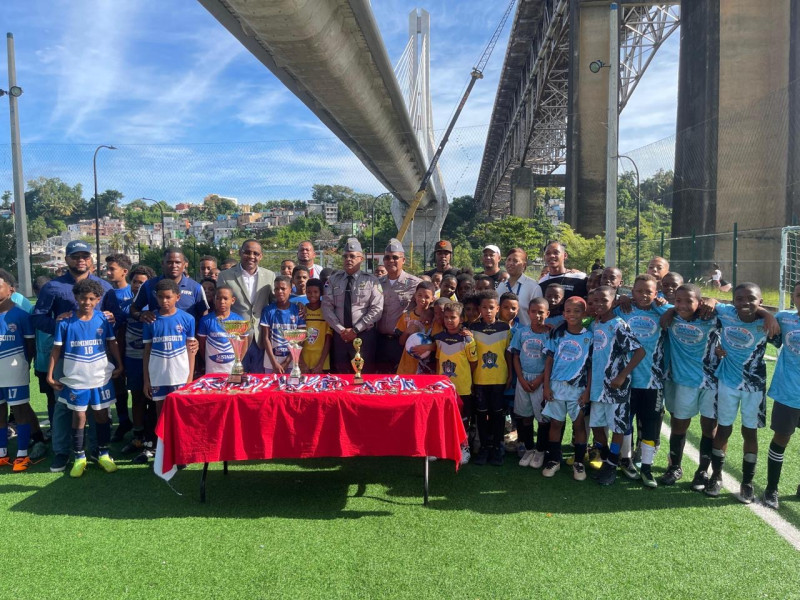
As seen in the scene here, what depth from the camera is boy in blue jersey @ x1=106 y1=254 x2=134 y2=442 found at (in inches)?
188

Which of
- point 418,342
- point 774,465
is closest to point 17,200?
point 418,342

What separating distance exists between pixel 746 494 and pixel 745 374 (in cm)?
80

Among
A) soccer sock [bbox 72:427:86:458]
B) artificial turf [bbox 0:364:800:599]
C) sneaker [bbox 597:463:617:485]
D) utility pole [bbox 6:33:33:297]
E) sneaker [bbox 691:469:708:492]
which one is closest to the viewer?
artificial turf [bbox 0:364:800:599]

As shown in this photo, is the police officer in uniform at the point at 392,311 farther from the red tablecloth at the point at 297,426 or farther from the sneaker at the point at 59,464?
the sneaker at the point at 59,464

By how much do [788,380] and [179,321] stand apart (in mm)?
4335

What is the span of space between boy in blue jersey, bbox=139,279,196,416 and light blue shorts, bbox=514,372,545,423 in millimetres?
2636

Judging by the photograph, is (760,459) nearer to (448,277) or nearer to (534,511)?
(534,511)

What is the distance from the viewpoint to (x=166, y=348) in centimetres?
416

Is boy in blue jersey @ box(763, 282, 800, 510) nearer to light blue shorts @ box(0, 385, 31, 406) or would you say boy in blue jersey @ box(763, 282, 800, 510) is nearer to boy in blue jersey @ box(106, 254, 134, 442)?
boy in blue jersey @ box(106, 254, 134, 442)

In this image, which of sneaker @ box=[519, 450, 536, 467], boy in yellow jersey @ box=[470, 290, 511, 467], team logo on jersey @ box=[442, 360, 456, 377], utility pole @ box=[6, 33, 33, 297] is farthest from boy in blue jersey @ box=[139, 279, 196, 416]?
utility pole @ box=[6, 33, 33, 297]

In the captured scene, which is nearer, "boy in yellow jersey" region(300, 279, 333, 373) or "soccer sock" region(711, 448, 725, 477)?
"soccer sock" region(711, 448, 725, 477)

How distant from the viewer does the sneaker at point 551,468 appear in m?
4.01

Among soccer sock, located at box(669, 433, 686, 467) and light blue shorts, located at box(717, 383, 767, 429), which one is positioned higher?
light blue shorts, located at box(717, 383, 767, 429)

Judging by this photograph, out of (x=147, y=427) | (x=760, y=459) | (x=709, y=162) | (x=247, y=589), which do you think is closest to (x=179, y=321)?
(x=147, y=427)
